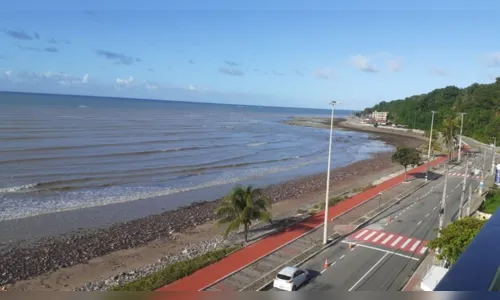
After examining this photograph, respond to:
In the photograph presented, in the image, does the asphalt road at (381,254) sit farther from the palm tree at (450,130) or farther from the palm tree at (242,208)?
the palm tree at (450,130)

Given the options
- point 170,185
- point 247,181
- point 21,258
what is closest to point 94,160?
point 170,185

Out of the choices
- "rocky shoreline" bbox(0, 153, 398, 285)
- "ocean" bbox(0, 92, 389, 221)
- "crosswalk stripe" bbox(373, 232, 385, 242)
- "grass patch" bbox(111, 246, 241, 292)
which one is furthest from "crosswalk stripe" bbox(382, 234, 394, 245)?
"ocean" bbox(0, 92, 389, 221)

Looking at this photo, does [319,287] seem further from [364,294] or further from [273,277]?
[364,294]

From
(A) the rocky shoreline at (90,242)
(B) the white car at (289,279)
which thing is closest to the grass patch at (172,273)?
(B) the white car at (289,279)

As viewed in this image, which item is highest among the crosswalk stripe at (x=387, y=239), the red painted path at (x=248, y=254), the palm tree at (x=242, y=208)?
the palm tree at (x=242, y=208)

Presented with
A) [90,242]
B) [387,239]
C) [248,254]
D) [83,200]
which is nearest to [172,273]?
[248,254]

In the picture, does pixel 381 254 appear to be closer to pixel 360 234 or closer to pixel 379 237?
pixel 379 237
